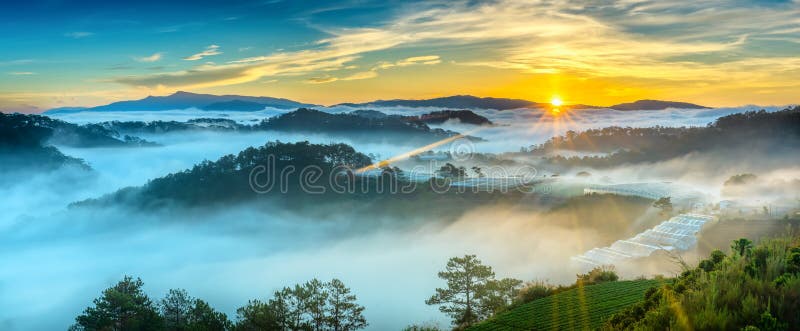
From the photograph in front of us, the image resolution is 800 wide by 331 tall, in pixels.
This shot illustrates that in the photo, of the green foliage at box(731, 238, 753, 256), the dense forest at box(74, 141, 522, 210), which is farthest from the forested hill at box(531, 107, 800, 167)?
the green foliage at box(731, 238, 753, 256)

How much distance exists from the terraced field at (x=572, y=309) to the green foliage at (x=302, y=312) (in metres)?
13.4

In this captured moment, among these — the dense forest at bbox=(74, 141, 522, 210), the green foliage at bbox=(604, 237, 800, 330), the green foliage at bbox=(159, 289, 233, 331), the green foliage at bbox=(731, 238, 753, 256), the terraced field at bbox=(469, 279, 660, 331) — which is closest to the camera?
the green foliage at bbox=(604, 237, 800, 330)

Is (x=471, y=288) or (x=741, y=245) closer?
(x=741, y=245)

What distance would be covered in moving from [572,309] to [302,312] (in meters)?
16.9

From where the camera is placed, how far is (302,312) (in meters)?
28.2

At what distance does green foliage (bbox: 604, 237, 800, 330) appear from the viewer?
19.7ft

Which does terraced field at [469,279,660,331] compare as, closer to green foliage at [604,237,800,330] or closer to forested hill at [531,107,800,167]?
green foliage at [604,237,800,330]

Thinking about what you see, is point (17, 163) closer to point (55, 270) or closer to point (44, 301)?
point (55, 270)

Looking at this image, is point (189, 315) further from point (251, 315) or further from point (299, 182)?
point (299, 182)

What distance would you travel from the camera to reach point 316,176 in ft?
456

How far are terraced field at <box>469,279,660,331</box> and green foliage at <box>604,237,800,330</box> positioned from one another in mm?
7058

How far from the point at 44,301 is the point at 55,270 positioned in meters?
33.3

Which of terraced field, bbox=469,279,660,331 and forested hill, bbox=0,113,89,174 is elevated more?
forested hill, bbox=0,113,89,174

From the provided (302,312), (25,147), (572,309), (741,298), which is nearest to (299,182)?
(302,312)
